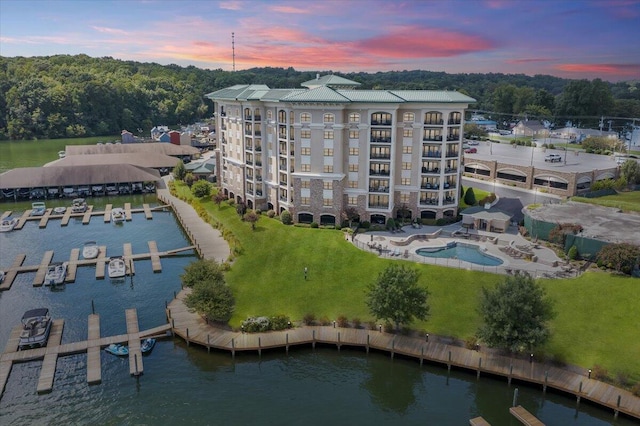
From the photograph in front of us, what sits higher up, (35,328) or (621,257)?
(621,257)

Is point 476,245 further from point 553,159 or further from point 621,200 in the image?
point 553,159

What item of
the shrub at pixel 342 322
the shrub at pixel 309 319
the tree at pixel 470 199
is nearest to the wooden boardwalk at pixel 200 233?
the shrub at pixel 309 319

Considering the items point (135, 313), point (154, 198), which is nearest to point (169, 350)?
point (135, 313)

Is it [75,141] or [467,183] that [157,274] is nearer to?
[467,183]

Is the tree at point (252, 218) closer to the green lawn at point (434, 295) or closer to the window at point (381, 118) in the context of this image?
the green lawn at point (434, 295)

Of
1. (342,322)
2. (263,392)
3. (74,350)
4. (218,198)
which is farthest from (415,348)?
(218,198)

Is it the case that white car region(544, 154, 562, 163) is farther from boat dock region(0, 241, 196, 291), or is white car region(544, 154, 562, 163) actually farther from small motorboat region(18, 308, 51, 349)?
small motorboat region(18, 308, 51, 349)

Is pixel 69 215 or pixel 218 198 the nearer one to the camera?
pixel 218 198
